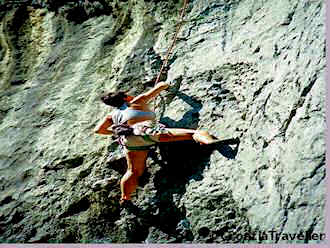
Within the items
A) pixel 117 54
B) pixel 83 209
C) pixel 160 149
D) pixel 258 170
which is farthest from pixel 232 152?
pixel 117 54

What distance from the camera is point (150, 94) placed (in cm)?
710

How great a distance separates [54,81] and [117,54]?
2.92 ft

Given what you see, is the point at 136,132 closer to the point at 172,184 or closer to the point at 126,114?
the point at 126,114

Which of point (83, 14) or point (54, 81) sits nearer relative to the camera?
point (54, 81)

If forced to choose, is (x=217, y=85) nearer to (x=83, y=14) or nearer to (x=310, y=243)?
(x=310, y=243)

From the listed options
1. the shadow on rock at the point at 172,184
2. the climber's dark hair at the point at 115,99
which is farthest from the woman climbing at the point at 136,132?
the shadow on rock at the point at 172,184

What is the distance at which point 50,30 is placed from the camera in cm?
926

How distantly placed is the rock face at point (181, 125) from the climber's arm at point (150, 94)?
0.99 feet

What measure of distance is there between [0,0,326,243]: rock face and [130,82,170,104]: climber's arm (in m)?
0.30

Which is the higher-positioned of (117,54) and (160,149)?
(117,54)

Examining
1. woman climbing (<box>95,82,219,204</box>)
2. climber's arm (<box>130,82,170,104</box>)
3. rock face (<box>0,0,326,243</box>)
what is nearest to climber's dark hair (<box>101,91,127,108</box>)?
woman climbing (<box>95,82,219,204</box>)

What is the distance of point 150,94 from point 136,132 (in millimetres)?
496

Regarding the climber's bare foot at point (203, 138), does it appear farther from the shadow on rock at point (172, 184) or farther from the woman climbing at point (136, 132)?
the shadow on rock at point (172, 184)

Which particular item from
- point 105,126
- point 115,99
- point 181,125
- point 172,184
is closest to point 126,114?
point 115,99
